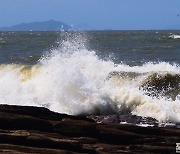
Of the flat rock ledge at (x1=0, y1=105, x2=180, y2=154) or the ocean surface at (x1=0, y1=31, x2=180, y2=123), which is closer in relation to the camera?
the flat rock ledge at (x1=0, y1=105, x2=180, y2=154)

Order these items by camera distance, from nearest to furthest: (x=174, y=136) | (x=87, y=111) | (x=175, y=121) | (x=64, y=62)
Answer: (x=174, y=136), (x=175, y=121), (x=87, y=111), (x=64, y=62)

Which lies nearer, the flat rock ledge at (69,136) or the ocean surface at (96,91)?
the flat rock ledge at (69,136)

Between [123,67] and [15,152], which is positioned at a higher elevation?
[123,67]

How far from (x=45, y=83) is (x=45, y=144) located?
495 inches

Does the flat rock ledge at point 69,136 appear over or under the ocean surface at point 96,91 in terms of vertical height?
under

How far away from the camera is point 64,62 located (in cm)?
1936

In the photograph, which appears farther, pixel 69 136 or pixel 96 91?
pixel 96 91

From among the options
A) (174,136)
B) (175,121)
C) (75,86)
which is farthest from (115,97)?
(174,136)

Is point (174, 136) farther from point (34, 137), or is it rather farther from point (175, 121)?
point (175, 121)

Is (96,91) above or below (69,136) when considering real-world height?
above

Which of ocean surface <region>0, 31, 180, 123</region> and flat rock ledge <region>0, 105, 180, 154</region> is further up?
ocean surface <region>0, 31, 180, 123</region>

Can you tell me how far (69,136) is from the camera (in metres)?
6.21

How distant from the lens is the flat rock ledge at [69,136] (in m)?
5.81

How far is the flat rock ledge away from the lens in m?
5.81
